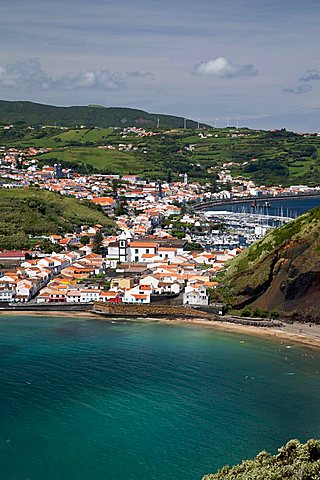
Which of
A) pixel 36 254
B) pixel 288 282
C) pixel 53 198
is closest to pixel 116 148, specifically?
pixel 53 198

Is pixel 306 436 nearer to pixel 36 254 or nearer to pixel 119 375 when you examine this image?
pixel 119 375

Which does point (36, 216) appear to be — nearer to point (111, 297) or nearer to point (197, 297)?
point (111, 297)

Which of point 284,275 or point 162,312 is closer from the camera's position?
point 284,275

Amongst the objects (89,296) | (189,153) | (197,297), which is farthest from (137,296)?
(189,153)

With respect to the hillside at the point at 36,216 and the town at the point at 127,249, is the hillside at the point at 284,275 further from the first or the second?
the hillside at the point at 36,216

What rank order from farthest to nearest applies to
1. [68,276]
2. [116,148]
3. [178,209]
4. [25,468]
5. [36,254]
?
[116,148]
[178,209]
[36,254]
[68,276]
[25,468]

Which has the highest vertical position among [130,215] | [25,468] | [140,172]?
[140,172]
